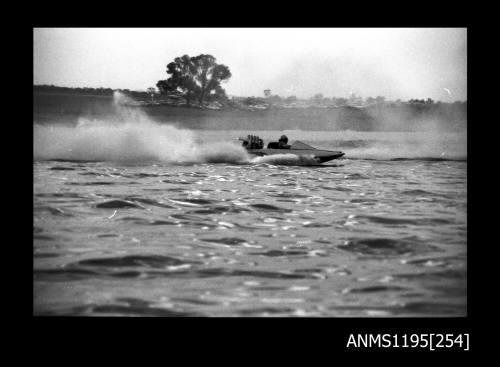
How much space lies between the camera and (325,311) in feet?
28.2

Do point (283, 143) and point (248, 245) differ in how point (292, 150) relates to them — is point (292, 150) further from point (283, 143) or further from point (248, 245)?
point (248, 245)

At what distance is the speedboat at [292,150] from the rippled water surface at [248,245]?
6000mm

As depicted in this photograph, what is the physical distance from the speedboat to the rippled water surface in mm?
6000

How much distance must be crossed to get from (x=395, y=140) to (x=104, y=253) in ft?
34.8

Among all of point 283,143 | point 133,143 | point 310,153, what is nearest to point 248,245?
point 133,143

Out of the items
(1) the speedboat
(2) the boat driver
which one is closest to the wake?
(1) the speedboat

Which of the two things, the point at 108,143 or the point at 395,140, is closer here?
→ the point at 395,140

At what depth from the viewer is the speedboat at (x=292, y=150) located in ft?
70.9

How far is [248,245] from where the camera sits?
424 inches

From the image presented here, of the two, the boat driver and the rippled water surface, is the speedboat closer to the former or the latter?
the boat driver

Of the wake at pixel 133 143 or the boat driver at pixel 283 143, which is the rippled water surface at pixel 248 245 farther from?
the boat driver at pixel 283 143
